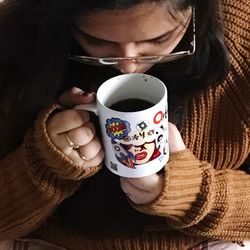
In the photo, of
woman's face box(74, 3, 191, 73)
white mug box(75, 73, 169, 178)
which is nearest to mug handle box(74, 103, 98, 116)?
white mug box(75, 73, 169, 178)

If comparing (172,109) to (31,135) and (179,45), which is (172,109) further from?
(31,135)

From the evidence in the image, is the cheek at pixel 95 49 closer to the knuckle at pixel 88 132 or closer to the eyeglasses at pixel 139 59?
the eyeglasses at pixel 139 59

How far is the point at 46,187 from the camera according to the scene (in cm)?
95

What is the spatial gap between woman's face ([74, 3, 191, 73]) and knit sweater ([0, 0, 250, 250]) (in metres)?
0.13

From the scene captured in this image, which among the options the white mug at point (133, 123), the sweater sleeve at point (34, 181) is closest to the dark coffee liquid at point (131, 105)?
the white mug at point (133, 123)

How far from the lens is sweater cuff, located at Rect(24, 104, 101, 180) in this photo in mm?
852

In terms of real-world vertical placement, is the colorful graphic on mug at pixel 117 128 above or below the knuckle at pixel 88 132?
above

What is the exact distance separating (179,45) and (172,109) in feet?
0.33

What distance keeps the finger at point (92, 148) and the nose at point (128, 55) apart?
0.12m

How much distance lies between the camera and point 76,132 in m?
0.82

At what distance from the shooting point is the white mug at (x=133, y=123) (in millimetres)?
739

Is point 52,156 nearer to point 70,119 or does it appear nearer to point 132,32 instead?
point 70,119

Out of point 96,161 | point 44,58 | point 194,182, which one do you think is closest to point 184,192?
point 194,182

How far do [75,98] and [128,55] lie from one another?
0.32ft
